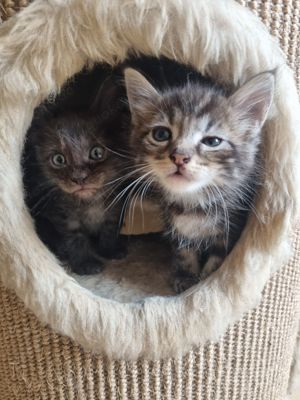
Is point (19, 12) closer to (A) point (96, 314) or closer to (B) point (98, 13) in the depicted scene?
(B) point (98, 13)

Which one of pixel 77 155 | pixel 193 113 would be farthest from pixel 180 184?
pixel 77 155

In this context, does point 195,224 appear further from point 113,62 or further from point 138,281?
point 113,62

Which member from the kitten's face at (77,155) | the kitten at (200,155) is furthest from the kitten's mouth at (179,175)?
the kitten's face at (77,155)

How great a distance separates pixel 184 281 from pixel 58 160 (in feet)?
1.23

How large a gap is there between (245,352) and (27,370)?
1.47 ft

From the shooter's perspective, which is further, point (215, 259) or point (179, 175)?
point (215, 259)

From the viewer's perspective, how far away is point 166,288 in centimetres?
101

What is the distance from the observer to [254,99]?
867 millimetres

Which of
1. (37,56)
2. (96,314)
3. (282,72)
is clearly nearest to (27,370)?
(96,314)

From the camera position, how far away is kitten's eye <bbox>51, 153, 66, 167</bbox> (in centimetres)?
103

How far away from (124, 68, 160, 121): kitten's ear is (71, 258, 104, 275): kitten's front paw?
34 cm

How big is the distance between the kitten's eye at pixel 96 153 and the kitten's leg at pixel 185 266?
27cm

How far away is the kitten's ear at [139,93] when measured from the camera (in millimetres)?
924

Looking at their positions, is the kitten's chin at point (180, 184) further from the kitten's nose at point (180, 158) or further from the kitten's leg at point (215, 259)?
the kitten's leg at point (215, 259)
